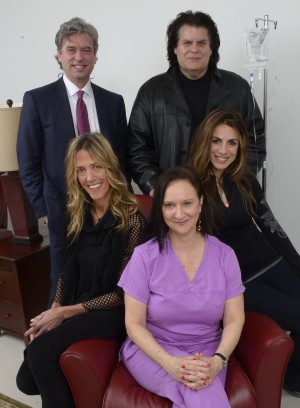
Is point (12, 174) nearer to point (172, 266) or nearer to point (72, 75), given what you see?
point (72, 75)

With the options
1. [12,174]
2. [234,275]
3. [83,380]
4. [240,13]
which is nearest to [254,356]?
[234,275]

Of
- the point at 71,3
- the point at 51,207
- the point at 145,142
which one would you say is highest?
the point at 71,3

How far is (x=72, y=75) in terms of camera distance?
202 cm

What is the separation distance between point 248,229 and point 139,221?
1.75ft

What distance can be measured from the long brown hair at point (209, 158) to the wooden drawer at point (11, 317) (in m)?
1.25

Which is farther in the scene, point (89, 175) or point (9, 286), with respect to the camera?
point (9, 286)

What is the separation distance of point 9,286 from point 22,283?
0.27 ft

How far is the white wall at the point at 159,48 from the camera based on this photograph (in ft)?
7.62

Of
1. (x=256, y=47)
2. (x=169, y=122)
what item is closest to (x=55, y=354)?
(x=169, y=122)

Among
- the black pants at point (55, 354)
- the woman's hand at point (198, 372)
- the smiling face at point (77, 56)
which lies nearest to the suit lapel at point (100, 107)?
the smiling face at point (77, 56)

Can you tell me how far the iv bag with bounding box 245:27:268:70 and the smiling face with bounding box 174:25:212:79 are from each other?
A: 0.21m

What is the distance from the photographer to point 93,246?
1.72m

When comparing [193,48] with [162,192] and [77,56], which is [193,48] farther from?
[162,192]

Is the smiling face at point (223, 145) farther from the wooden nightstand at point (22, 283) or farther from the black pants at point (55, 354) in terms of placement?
the wooden nightstand at point (22, 283)
